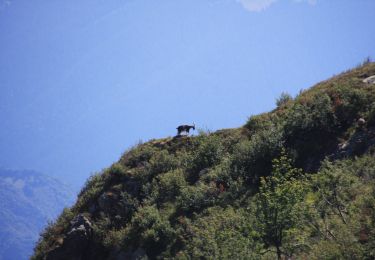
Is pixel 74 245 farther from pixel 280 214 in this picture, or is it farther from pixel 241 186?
pixel 280 214

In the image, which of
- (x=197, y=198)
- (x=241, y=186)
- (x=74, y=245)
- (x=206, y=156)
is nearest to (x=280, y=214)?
(x=241, y=186)

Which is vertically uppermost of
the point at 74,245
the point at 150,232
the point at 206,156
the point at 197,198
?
the point at 206,156

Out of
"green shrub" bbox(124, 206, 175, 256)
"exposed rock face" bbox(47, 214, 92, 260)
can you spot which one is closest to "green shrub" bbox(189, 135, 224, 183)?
"green shrub" bbox(124, 206, 175, 256)

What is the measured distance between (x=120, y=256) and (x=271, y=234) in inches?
446

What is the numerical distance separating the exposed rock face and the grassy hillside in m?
0.06

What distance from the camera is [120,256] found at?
2333 centimetres

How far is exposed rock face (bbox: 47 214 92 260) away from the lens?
2472 centimetres

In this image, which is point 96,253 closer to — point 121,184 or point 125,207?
point 125,207

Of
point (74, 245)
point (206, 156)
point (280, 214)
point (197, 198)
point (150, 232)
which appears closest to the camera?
point (280, 214)

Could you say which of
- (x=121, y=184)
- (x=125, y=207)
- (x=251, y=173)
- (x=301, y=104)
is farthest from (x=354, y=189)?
(x=121, y=184)

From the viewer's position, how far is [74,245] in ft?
81.9

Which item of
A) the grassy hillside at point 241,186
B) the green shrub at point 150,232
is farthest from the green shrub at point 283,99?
the green shrub at point 150,232

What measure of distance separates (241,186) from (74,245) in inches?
411

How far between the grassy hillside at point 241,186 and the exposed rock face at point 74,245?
6 cm
